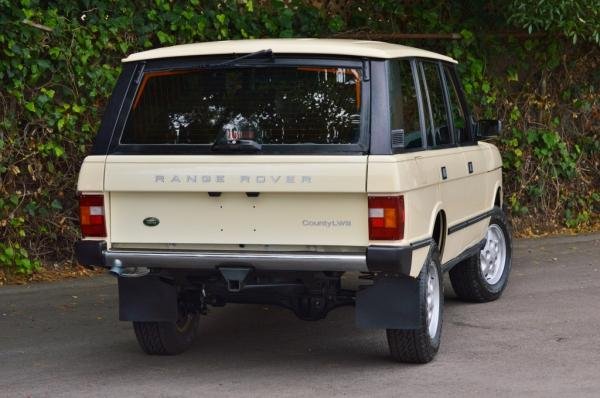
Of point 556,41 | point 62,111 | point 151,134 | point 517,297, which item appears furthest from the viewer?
point 556,41

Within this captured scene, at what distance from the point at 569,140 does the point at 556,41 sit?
4.00 ft

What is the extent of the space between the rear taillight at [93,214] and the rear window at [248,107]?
1.29 ft

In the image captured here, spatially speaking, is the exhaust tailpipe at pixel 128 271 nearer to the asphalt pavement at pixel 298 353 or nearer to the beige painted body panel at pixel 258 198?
the beige painted body panel at pixel 258 198

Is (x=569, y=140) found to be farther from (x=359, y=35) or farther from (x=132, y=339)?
(x=132, y=339)

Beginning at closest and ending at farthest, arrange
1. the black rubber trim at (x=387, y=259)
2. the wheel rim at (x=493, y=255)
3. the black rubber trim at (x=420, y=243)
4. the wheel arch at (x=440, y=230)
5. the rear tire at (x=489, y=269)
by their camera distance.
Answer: the black rubber trim at (x=387, y=259) → the black rubber trim at (x=420, y=243) → the wheel arch at (x=440, y=230) → the rear tire at (x=489, y=269) → the wheel rim at (x=493, y=255)

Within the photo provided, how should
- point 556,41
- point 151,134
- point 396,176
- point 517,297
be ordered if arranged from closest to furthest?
point 396,176 < point 151,134 < point 517,297 < point 556,41

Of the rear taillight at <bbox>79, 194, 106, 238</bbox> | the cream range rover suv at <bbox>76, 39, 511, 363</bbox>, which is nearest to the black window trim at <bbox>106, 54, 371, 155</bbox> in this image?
the cream range rover suv at <bbox>76, 39, 511, 363</bbox>

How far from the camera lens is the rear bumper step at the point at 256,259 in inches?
273

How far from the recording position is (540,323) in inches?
355

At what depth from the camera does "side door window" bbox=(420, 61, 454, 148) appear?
26.7ft

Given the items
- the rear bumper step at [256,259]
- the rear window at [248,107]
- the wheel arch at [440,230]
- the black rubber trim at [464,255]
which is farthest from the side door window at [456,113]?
the rear bumper step at [256,259]

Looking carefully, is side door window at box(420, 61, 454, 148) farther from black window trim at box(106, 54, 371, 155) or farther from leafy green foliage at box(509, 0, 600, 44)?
leafy green foliage at box(509, 0, 600, 44)

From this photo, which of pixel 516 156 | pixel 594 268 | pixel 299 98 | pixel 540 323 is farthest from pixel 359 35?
pixel 299 98

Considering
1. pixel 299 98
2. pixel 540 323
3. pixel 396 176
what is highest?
pixel 299 98
